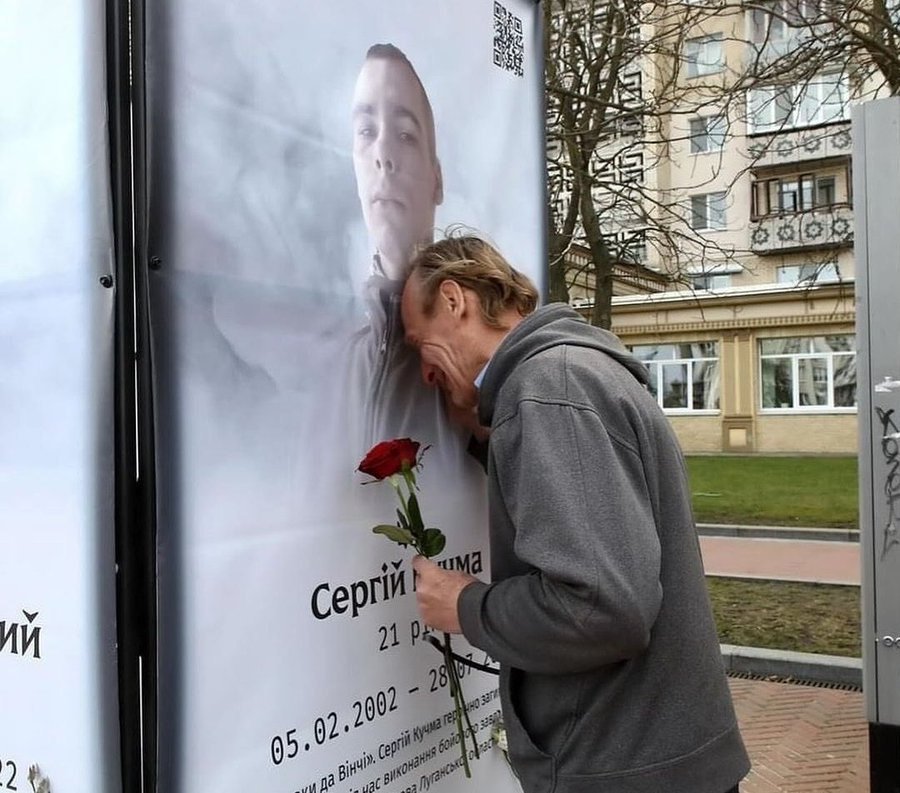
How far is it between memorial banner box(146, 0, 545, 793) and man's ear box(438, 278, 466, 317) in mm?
104

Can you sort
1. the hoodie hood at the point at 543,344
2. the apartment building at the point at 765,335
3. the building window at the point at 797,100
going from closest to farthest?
the hoodie hood at the point at 543,344 < the building window at the point at 797,100 < the apartment building at the point at 765,335

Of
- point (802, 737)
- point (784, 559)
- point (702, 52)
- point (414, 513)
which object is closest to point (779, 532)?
point (784, 559)

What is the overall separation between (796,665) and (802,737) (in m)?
1.32

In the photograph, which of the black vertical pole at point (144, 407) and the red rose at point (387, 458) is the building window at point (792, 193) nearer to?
the red rose at point (387, 458)

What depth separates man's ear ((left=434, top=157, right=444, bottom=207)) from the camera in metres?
2.15

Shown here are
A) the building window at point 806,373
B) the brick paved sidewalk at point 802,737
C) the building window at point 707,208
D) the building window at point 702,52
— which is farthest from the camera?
the building window at point 806,373

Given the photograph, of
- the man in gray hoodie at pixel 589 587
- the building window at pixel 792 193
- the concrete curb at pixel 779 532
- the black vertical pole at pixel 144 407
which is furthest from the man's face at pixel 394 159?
the building window at pixel 792 193

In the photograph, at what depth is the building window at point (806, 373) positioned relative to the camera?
31.2m

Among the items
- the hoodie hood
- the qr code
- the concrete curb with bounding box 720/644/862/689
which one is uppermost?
the qr code

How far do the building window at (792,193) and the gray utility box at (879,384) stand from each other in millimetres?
28471

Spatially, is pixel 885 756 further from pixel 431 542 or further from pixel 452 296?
pixel 452 296

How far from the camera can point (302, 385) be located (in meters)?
1.72

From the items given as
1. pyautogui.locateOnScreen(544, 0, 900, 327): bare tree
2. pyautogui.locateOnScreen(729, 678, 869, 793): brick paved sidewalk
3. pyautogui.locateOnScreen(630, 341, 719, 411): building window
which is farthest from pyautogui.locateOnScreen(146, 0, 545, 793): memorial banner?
pyautogui.locateOnScreen(630, 341, 719, 411): building window

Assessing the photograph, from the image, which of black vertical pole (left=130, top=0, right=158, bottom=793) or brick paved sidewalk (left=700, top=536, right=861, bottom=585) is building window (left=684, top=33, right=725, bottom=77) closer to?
brick paved sidewalk (left=700, top=536, right=861, bottom=585)
